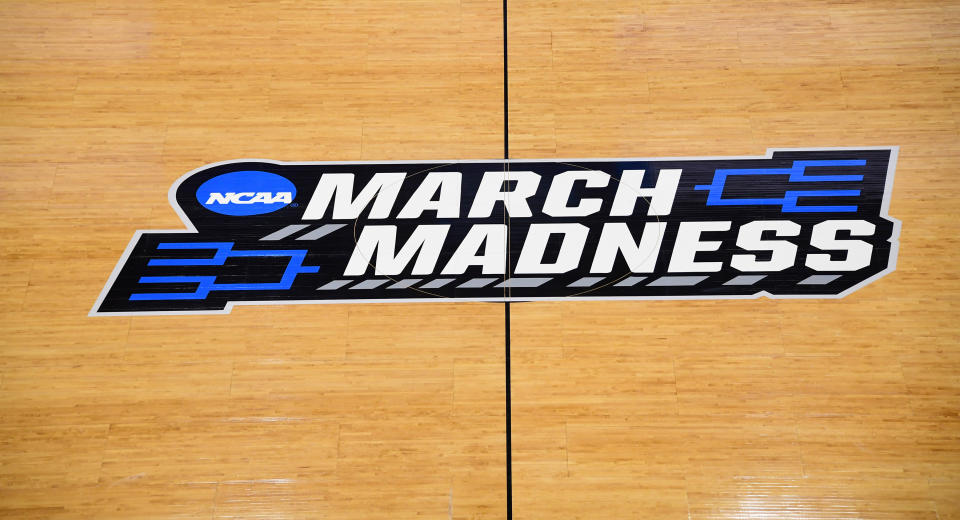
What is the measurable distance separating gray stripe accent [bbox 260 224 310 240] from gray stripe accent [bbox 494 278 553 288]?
4.25 ft

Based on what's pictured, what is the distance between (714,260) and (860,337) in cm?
91

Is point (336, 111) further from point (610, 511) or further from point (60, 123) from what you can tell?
point (610, 511)

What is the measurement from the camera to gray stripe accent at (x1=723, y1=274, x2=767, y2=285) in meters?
3.82

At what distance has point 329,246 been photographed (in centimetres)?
395

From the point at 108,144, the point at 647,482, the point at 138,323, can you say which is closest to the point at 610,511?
the point at 647,482

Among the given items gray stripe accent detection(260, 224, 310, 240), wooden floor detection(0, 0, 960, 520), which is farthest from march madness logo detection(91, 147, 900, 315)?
wooden floor detection(0, 0, 960, 520)

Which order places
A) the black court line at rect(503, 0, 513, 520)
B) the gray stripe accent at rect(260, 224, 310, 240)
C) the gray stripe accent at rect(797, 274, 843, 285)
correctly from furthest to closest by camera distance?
the gray stripe accent at rect(260, 224, 310, 240)
the gray stripe accent at rect(797, 274, 843, 285)
the black court line at rect(503, 0, 513, 520)

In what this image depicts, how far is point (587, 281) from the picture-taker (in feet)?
12.6

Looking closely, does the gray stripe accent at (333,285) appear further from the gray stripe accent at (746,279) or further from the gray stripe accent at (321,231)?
the gray stripe accent at (746,279)

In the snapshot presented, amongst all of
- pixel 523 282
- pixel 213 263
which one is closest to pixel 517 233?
pixel 523 282

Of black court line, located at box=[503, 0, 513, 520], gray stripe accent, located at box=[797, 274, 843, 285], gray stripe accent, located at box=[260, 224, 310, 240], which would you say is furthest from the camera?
gray stripe accent, located at box=[260, 224, 310, 240]

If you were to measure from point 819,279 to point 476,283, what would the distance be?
2.06m

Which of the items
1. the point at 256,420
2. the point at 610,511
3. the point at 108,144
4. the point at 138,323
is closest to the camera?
the point at 610,511

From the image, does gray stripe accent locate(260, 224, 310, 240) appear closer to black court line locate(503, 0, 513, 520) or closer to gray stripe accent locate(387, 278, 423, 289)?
gray stripe accent locate(387, 278, 423, 289)
